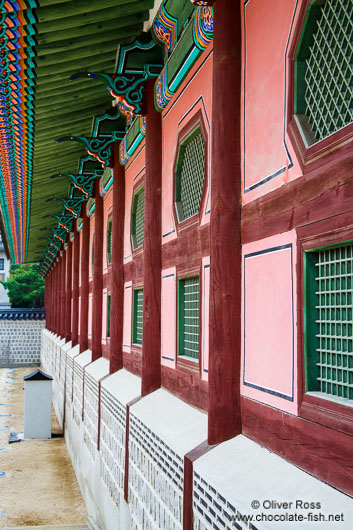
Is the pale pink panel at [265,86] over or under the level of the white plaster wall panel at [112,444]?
over

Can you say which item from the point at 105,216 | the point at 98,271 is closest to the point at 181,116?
the point at 105,216

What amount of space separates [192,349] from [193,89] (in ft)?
9.23

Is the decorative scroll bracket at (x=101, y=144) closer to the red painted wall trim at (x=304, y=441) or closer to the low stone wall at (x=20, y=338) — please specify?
the red painted wall trim at (x=304, y=441)

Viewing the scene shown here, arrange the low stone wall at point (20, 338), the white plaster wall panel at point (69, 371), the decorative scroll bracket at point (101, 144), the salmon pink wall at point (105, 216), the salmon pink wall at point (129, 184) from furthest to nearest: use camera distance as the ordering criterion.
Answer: the low stone wall at point (20, 338) < the white plaster wall panel at point (69, 371) < the salmon pink wall at point (105, 216) < the decorative scroll bracket at point (101, 144) < the salmon pink wall at point (129, 184)

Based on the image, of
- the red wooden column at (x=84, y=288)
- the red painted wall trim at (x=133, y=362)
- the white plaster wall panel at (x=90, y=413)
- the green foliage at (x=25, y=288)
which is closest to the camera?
the red painted wall trim at (x=133, y=362)

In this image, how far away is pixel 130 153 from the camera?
1025 cm

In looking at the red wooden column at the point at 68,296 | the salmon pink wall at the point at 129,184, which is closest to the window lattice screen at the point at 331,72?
the salmon pink wall at the point at 129,184

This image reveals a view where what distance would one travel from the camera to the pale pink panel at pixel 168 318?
24.3ft

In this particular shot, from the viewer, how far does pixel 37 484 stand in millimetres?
13477

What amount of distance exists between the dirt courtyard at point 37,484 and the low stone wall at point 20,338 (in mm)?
21835

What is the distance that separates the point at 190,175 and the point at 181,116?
2.26 feet

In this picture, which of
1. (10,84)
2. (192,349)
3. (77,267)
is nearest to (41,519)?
(192,349)

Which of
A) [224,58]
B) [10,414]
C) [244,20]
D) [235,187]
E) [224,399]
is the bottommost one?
[10,414]

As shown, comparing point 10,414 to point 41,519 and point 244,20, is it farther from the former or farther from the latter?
point 244,20
